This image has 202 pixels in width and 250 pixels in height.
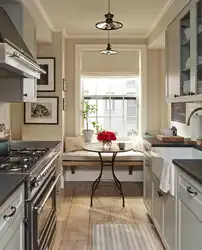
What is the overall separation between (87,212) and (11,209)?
273cm

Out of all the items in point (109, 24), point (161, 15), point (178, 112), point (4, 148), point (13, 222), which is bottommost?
point (13, 222)

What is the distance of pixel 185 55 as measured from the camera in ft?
11.0

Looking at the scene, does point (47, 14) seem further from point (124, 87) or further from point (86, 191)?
point (86, 191)

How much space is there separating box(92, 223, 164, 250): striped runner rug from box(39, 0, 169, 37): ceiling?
8.81 feet

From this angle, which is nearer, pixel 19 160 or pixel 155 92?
pixel 19 160

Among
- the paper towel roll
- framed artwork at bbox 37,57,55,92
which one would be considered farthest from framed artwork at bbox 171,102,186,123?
framed artwork at bbox 37,57,55,92

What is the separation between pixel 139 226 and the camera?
151 inches

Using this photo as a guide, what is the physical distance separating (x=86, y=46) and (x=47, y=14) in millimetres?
1511

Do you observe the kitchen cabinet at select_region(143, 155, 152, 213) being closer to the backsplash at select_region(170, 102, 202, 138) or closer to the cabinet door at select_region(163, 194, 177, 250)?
the backsplash at select_region(170, 102, 202, 138)

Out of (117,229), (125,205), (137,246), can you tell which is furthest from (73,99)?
(137,246)

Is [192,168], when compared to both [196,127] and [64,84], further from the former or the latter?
[64,84]

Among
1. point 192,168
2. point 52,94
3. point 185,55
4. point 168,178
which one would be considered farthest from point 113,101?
point 192,168

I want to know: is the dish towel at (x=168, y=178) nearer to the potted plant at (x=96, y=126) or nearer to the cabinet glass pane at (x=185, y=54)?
the cabinet glass pane at (x=185, y=54)

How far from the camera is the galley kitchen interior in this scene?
235 centimetres
